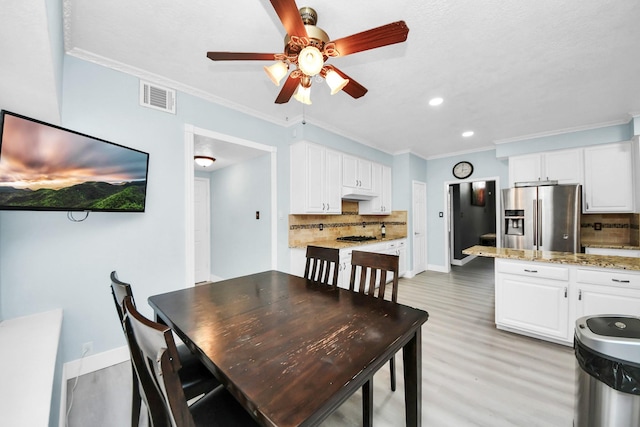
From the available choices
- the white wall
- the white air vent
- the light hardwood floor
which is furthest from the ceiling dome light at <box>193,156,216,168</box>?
the light hardwood floor

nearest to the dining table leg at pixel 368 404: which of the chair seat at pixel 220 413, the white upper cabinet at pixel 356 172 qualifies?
the chair seat at pixel 220 413

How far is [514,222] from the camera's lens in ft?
13.1

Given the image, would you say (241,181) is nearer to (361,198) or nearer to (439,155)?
(361,198)

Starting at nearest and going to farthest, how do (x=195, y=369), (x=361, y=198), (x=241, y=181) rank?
(x=195, y=369) < (x=241, y=181) < (x=361, y=198)

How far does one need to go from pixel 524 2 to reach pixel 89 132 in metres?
3.33

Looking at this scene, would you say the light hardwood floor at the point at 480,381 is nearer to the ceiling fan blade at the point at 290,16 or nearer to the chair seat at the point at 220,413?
the chair seat at the point at 220,413

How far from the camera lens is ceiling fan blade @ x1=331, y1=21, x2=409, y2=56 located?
4.01 ft

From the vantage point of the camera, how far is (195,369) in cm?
135

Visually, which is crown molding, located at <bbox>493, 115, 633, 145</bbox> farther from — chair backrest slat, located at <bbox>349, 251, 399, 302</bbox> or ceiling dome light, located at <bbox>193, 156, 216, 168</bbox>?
ceiling dome light, located at <bbox>193, 156, 216, 168</bbox>

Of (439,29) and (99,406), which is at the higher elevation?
(439,29)

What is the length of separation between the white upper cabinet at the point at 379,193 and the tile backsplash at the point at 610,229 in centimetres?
313

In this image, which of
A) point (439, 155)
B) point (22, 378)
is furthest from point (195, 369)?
point (439, 155)

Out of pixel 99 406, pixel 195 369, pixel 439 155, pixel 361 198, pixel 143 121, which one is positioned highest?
pixel 439 155

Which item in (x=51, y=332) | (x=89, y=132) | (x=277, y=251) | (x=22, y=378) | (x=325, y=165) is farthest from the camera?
(x=325, y=165)
